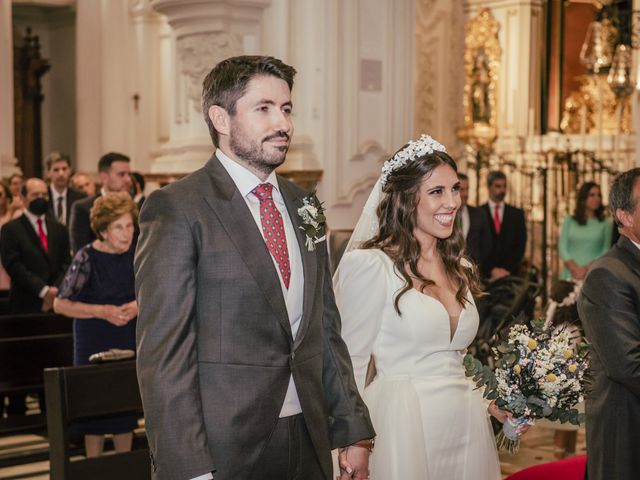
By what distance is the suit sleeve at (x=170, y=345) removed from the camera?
2840 millimetres

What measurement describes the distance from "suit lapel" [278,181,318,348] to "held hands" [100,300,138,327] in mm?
3007

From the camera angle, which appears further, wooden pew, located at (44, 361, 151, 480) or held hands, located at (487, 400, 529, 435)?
wooden pew, located at (44, 361, 151, 480)

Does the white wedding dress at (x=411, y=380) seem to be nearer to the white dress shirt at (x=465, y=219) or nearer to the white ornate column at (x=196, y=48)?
the white ornate column at (x=196, y=48)

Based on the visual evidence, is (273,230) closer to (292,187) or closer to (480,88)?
(292,187)

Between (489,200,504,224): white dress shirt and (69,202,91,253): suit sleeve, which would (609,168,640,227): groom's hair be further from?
(489,200,504,224): white dress shirt

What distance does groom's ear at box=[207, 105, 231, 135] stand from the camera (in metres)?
3.05

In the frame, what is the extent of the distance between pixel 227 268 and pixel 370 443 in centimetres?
72

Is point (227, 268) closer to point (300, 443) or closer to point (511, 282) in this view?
point (300, 443)

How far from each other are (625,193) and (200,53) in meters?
6.11

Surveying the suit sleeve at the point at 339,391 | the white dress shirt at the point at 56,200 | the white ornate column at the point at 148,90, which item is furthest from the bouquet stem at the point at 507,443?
the white ornate column at the point at 148,90

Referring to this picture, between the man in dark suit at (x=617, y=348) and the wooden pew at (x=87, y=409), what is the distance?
1.83 metres

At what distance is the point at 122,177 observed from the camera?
8328mm

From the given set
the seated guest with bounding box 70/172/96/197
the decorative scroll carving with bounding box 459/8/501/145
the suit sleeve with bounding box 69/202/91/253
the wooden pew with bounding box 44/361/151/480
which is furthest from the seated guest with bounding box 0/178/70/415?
the decorative scroll carving with bounding box 459/8/501/145

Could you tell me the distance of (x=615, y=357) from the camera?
→ 3.70 meters
